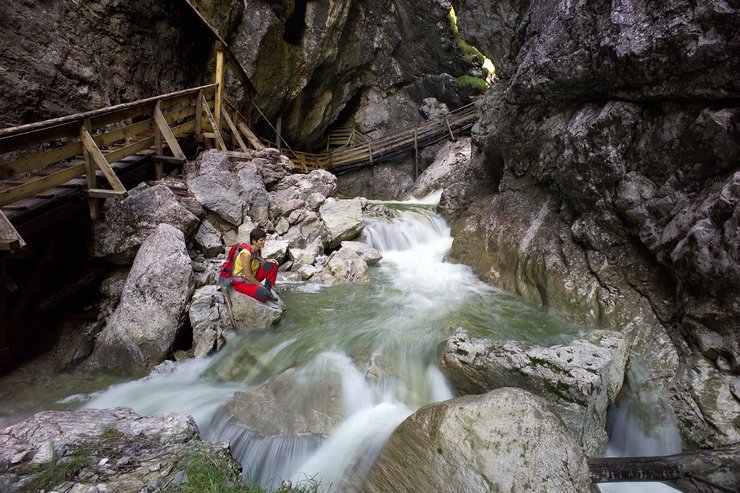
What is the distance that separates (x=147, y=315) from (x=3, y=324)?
4.85 ft

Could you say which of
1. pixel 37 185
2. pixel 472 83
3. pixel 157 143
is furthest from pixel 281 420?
pixel 472 83

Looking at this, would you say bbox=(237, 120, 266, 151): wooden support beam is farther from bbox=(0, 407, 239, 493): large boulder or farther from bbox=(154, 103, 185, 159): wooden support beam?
bbox=(0, 407, 239, 493): large boulder

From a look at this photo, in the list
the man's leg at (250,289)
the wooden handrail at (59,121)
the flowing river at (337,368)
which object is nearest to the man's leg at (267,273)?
the man's leg at (250,289)

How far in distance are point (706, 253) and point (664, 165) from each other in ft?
4.93

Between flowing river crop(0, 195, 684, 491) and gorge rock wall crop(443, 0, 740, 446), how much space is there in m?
0.96

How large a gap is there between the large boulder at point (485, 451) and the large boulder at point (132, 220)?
17.3ft

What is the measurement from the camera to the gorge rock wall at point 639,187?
3807 mm

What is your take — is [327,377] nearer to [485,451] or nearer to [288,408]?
[288,408]

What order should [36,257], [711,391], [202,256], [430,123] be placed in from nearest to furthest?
[711,391] → [36,257] → [202,256] → [430,123]

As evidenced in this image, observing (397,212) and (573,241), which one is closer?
(573,241)

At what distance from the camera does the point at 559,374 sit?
3.48m

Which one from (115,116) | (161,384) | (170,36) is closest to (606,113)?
(161,384)

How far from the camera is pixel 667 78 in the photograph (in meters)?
4.54

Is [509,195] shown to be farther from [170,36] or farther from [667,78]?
[170,36]
